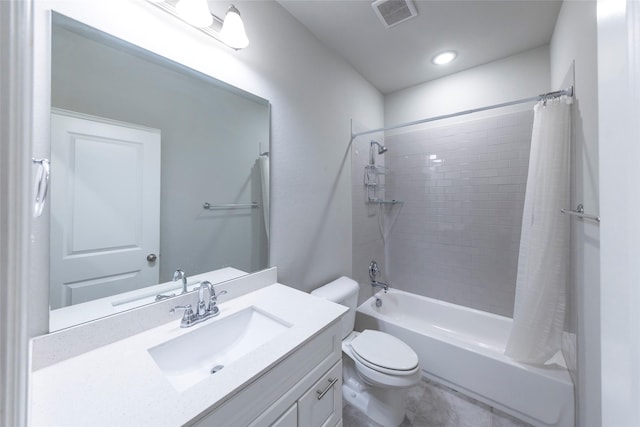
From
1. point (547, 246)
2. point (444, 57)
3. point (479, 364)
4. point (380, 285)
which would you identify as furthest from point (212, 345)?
point (444, 57)

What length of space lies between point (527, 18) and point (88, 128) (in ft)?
8.32

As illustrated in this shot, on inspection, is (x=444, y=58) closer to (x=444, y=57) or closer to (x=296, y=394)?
(x=444, y=57)

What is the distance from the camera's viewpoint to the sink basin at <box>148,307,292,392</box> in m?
0.87

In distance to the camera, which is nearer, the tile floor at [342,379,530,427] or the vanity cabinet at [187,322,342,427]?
the vanity cabinet at [187,322,342,427]

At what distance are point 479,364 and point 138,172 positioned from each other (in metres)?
2.18

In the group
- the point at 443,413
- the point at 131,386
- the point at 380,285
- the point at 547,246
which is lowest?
the point at 443,413

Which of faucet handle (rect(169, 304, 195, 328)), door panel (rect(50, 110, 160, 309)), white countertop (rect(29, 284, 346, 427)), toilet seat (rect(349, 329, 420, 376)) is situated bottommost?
toilet seat (rect(349, 329, 420, 376))

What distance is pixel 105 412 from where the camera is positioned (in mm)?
564

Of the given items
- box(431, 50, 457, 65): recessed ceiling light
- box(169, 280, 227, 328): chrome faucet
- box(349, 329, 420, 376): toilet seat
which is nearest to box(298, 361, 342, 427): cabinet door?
box(349, 329, 420, 376): toilet seat

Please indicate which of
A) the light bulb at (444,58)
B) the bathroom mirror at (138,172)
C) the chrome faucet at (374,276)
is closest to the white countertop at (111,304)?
the bathroom mirror at (138,172)

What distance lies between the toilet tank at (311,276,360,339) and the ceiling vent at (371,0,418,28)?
1.85 meters

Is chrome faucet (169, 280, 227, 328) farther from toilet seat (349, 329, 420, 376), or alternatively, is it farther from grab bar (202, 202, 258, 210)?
toilet seat (349, 329, 420, 376)

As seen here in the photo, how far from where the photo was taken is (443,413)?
1520mm

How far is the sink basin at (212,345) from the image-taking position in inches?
34.1
